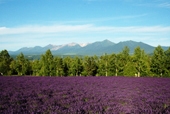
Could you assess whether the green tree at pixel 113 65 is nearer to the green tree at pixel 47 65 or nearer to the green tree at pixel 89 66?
the green tree at pixel 89 66

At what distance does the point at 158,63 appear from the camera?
39.1 metres

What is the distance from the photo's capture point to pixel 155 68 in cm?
4009

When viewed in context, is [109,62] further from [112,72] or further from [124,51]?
[124,51]

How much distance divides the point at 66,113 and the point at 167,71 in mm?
35738

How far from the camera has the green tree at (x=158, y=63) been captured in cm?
3909

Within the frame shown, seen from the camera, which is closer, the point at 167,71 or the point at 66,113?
the point at 66,113

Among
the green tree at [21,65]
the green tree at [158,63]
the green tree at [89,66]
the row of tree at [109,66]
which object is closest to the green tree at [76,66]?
the row of tree at [109,66]

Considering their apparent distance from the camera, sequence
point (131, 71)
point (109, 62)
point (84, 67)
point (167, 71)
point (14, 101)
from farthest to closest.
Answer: point (84, 67) < point (109, 62) < point (131, 71) < point (167, 71) < point (14, 101)

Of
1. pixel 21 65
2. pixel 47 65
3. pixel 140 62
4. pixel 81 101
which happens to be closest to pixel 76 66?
pixel 47 65

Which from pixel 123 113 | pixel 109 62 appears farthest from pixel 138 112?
pixel 109 62

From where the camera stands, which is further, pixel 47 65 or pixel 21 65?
pixel 21 65

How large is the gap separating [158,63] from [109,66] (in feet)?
35.5

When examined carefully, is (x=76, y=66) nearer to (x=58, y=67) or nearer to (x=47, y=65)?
(x=58, y=67)

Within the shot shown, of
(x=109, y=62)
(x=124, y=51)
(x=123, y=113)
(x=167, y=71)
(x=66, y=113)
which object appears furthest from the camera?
(x=124, y=51)
